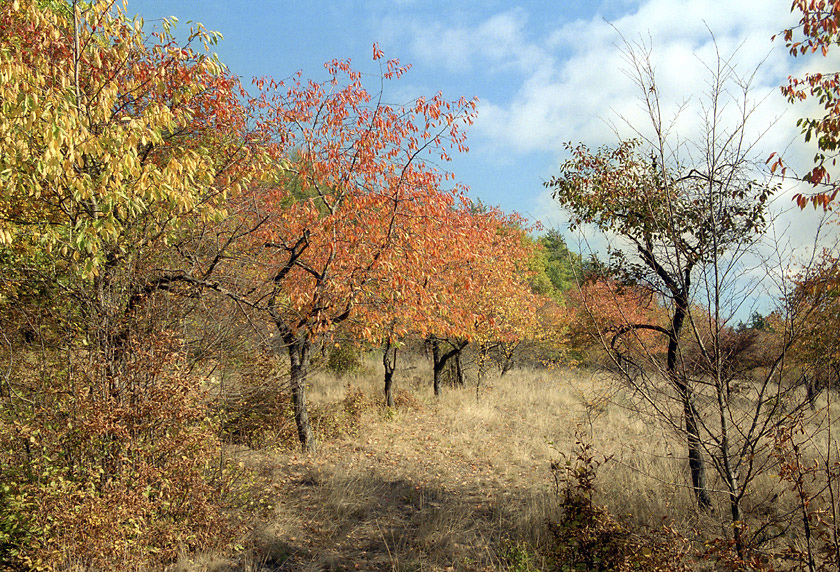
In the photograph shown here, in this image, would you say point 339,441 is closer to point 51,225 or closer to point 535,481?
point 535,481

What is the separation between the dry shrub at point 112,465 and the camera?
4.88 m

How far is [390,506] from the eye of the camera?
8.23 metres

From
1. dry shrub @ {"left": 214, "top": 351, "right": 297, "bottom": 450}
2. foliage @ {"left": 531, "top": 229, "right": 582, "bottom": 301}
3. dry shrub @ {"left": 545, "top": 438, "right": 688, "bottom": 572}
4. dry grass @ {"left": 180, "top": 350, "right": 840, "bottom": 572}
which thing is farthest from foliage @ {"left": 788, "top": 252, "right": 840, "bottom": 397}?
foliage @ {"left": 531, "top": 229, "right": 582, "bottom": 301}

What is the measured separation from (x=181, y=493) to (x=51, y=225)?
144 inches

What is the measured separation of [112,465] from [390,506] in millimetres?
4339

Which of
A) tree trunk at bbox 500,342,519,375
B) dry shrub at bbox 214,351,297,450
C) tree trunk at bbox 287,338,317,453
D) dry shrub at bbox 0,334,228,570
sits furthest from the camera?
tree trunk at bbox 500,342,519,375

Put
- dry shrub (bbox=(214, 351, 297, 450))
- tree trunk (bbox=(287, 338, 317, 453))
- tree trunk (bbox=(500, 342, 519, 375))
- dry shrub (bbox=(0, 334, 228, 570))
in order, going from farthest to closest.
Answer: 1. tree trunk (bbox=(500, 342, 519, 375))
2. tree trunk (bbox=(287, 338, 317, 453))
3. dry shrub (bbox=(214, 351, 297, 450))
4. dry shrub (bbox=(0, 334, 228, 570))

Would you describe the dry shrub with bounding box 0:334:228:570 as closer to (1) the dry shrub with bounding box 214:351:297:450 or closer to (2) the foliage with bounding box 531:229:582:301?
(1) the dry shrub with bounding box 214:351:297:450

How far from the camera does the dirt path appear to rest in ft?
20.9

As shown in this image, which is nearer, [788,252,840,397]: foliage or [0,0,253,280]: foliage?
[788,252,840,397]: foliage

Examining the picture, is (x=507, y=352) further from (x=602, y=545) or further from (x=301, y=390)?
(x=602, y=545)

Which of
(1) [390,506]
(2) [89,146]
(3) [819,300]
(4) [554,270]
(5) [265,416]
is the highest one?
(4) [554,270]

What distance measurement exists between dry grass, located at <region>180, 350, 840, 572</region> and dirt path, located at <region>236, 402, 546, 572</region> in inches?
0.9

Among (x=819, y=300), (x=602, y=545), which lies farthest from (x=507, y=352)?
(x=819, y=300)
